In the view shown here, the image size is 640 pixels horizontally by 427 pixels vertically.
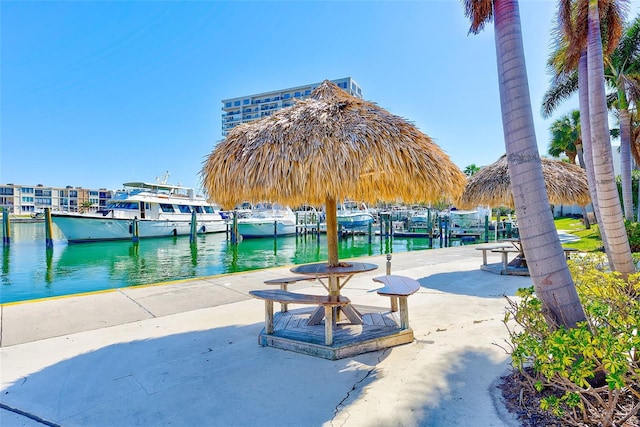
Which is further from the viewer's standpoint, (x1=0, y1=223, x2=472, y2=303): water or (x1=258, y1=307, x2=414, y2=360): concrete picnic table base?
(x1=0, y1=223, x2=472, y2=303): water

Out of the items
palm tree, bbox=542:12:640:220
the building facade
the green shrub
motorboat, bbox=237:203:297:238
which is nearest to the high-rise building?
the building facade

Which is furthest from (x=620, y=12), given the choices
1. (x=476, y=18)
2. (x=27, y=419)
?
(x=27, y=419)

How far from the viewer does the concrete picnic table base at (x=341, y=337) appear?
3689 mm

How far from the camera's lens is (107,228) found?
86.3ft

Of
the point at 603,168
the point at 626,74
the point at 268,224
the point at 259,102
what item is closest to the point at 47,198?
the point at 259,102

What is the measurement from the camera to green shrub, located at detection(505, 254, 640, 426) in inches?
75.8

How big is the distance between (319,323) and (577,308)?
2844 millimetres

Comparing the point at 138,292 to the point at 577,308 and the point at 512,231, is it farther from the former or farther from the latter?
the point at 512,231

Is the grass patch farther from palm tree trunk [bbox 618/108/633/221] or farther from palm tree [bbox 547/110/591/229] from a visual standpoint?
palm tree [bbox 547/110/591/229]

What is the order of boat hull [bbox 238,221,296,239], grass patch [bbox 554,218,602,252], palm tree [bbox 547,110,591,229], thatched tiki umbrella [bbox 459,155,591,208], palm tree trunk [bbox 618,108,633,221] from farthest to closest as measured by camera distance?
1. boat hull [bbox 238,221,296,239]
2. palm tree [bbox 547,110,591,229]
3. grass patch [bbox 554,218,602,252]
4. palm tree trunk [bbox 618,108,633,221]
5. thatched tiki umbrella [bbox 459,155,591,208]

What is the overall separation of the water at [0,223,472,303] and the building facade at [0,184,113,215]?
5915 centimetres

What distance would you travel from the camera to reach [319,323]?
4461 millimetres

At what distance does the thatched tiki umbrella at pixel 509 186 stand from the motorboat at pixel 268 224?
21.8m

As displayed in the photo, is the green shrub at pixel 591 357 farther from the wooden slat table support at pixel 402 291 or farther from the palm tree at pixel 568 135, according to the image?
the palm tree at pixel 568 135
